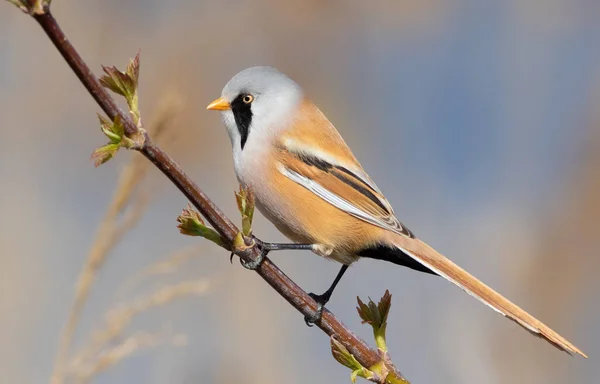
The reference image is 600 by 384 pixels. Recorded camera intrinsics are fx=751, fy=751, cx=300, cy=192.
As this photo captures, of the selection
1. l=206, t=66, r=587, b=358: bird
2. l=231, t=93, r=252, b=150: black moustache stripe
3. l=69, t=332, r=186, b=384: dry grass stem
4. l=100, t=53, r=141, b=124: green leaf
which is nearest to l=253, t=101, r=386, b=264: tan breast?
l=206, t=66, r=587, b=358: bird

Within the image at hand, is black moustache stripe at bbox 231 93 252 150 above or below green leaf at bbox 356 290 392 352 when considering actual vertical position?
above

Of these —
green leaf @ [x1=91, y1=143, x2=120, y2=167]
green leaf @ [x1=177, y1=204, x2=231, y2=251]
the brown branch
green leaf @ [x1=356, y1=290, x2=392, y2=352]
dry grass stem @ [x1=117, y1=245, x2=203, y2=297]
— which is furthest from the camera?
dry grass stem @ [x1=117, y1=245, x2=203, y2=297]

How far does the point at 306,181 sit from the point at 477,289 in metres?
0.85

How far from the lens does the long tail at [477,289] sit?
7.05ft

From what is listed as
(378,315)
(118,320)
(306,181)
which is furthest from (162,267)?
(378,315)

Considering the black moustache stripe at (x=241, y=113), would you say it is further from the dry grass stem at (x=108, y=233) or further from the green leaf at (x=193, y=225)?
the green leaf at (x=193, y=225)

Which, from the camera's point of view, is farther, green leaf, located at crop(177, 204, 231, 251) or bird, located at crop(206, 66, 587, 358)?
bird, located at crop(206, 66, 587, 358)

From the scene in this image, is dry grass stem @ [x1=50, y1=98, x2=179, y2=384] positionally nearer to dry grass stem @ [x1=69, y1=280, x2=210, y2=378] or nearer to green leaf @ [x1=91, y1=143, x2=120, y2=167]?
dry grass stem @ [x1=69, y1=280, x2=210, y2=378]

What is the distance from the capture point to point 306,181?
304 cm

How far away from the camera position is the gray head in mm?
3102

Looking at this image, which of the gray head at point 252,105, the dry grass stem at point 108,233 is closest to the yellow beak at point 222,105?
the gray head at point 252,105

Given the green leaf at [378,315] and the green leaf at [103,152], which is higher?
the green leaf at [103,152]

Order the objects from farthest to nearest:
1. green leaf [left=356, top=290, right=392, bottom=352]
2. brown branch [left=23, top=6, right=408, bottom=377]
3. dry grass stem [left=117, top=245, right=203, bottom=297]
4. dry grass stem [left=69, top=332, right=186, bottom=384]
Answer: dry grass stem [left=117, top=245, right=203, bottom=297], dry grass stem [left=69, top=332, right=186, bottom=384], green leaf [left=356, top=290, right=392, bottom=352], brown branch [left=23, top=6, right=408, bottom=377]

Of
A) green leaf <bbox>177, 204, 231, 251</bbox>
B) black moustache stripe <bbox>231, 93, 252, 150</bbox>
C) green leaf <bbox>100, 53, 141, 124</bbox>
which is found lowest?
green leaf <bbox>177, 204, 231, 251</bbox>
